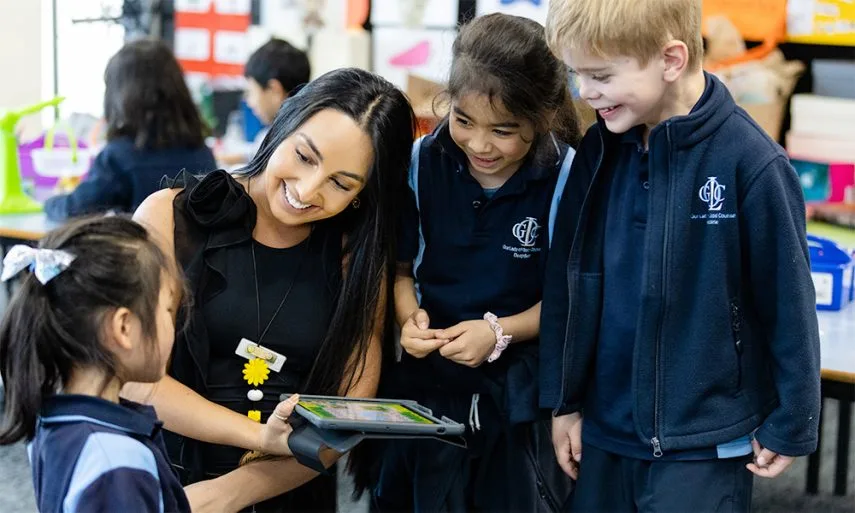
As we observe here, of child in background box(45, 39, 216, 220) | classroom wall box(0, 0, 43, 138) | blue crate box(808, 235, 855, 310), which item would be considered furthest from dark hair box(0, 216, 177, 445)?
classroom wall box(0, 0, 43, 138)

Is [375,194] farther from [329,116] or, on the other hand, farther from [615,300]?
[615,300]

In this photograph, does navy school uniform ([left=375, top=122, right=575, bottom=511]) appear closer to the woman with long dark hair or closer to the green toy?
the woman with long dark hair

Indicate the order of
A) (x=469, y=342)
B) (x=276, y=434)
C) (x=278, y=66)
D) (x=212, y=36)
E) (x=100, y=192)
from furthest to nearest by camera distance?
(x=212, y=36)
(x=278, y=66)
(x=100, y=192)
(x=469, y=342)
(x=276, y=434)

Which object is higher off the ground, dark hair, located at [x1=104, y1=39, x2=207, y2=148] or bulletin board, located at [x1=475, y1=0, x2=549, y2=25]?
bulletin board, located at [x1=475, y1=0, x2=549, y2=25]

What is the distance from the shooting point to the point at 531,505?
1.93 meters

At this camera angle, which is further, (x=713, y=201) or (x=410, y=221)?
(x=410, y=221)

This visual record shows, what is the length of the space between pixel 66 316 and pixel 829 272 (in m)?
1.91

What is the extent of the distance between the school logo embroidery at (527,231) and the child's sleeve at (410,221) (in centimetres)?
18

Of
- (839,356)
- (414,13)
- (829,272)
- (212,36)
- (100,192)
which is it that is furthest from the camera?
(212,36)

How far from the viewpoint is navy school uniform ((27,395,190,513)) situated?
1323 millimetres

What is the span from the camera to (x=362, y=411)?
65.3 inches

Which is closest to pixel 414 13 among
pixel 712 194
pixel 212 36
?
pixel 212 36

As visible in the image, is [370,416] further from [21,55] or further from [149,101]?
[21,55]

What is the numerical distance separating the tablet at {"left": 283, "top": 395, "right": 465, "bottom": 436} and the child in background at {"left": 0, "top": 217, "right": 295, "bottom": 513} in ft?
0.74
